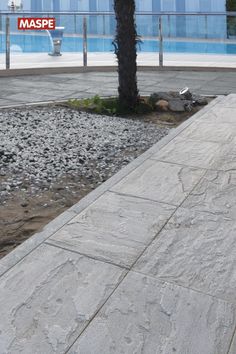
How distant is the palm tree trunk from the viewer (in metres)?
6.78

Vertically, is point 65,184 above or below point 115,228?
above

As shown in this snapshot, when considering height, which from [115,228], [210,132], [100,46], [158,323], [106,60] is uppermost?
[100,46]

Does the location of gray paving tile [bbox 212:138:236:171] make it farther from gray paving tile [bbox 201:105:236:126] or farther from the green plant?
the green plant

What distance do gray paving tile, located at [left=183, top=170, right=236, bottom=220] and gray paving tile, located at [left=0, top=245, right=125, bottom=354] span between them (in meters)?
1.10

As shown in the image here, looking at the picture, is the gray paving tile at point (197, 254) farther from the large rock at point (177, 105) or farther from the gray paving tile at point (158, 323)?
the large rock at point (177, 105)

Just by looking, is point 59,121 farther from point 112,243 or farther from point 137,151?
point 112,243

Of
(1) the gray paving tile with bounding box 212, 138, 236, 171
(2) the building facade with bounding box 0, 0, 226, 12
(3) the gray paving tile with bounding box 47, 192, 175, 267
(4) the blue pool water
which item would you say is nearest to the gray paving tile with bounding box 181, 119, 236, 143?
(1) the gray paving tile with bounding box 212, 138, 236, 171

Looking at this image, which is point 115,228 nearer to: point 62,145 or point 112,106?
point 62,145

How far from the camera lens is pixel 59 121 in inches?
241

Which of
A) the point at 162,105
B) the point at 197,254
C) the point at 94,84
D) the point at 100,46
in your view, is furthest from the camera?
the point at 100,46

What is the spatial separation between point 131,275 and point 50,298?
472mm

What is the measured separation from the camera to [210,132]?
18.0ft

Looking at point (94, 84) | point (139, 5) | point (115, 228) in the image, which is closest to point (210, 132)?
point (115, 228)

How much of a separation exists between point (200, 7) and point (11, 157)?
74.9ft
